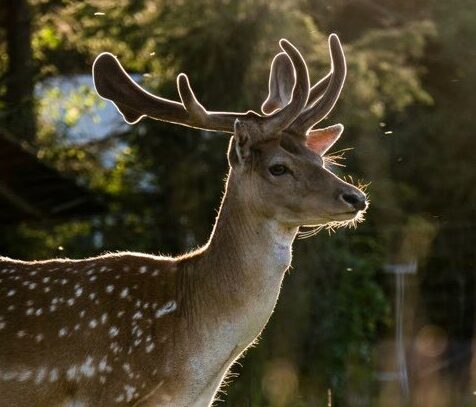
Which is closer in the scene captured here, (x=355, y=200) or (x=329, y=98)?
(x=355, y=200)

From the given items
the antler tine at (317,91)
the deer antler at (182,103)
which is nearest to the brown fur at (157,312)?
the deer antler at (182,103)

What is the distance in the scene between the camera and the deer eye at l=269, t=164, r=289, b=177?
6.42 m

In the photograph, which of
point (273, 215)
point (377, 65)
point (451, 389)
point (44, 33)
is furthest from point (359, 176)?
point (273, 215)

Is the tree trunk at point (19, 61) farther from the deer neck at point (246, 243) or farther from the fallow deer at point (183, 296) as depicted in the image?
the deer neck at point (246, 243)

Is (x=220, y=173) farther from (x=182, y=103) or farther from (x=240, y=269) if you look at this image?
(x=240, y=269)

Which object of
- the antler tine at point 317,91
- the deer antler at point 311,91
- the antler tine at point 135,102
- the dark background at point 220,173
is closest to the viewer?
the antler tine at point 135,102

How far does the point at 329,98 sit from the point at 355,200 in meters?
0.77

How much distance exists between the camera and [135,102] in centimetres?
678

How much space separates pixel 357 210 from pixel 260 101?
8123 millimetres

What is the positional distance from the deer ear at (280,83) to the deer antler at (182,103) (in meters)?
0.44

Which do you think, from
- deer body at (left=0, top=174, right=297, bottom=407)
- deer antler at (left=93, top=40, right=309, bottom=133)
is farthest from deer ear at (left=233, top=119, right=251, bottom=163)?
deer body at (left=0, top=174, right=297, bottom=407)

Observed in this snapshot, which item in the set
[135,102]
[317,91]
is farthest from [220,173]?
[135,102]

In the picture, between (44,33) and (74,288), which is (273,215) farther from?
(44,33)

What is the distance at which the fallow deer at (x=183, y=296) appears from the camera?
245 inches
